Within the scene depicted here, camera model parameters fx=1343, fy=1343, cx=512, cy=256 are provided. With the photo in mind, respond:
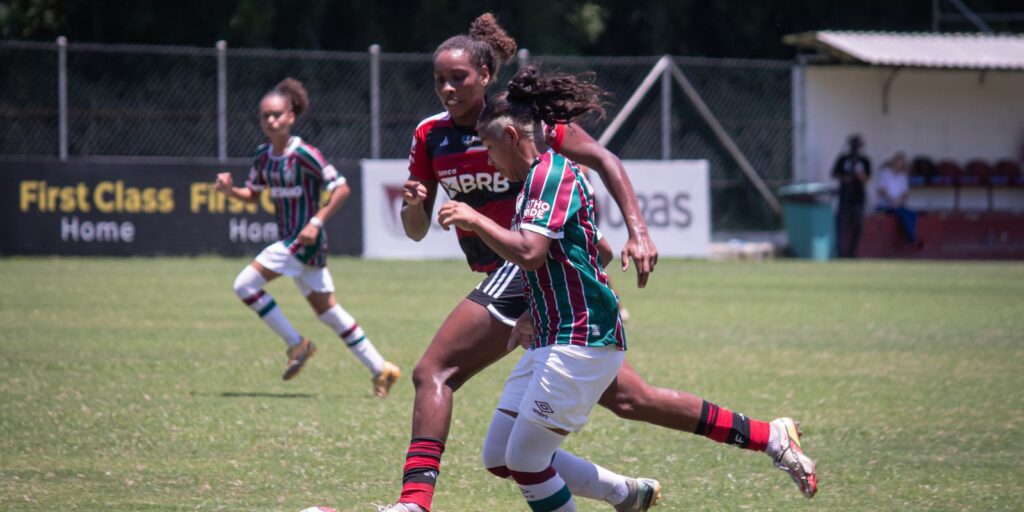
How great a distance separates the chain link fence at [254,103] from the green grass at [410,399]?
13.9 ft

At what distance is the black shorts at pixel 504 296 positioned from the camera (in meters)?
5.59

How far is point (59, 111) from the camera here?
1945cm

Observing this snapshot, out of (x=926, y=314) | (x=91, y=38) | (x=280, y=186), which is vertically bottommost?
(x=926, y=314)

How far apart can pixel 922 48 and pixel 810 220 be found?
573 cm

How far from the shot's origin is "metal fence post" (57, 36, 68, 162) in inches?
762

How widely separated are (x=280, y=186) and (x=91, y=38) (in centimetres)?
1905

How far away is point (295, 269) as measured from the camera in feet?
30.9

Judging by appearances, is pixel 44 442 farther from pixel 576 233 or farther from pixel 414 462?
pixel 576 233

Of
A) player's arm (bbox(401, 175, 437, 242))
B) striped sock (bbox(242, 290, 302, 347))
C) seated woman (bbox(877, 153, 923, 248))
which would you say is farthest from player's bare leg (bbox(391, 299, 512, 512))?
seated woman (bbox(877, 153, 923, 248))

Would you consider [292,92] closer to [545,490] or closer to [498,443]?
[498,443]

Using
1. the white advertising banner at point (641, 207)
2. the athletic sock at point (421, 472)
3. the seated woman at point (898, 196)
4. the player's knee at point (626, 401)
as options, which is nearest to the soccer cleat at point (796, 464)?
the player's knee at point (626, 401)

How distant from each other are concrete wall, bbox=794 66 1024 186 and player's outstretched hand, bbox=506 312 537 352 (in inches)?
819

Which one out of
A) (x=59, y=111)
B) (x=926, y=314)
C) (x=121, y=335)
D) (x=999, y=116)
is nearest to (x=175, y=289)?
(x=121, y=335)

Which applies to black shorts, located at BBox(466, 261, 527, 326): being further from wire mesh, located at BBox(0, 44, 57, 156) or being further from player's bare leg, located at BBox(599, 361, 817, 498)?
wire mesh, located at BBox(0, 44, 57, 156)
